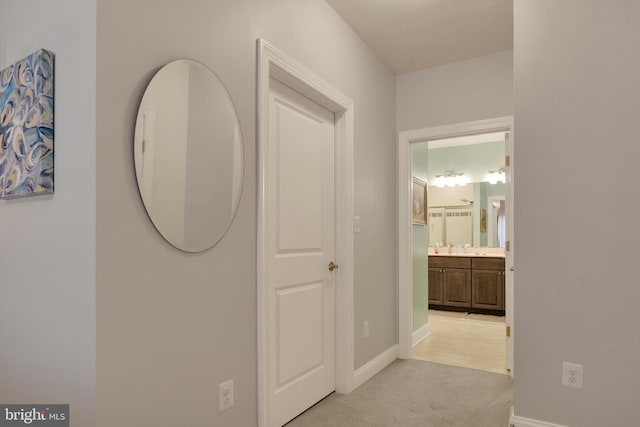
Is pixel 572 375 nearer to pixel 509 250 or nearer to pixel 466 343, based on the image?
pixel 509 250

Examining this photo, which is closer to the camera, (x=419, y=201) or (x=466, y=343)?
(x=466, y=343)

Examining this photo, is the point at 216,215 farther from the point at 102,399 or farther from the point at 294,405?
the point at 294,405

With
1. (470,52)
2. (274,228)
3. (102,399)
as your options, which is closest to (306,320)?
(274,228)

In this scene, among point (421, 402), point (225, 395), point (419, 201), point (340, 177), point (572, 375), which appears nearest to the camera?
point (225, 395)

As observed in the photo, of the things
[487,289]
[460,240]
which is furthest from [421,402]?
[460,240]

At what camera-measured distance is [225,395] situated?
185 centimetres

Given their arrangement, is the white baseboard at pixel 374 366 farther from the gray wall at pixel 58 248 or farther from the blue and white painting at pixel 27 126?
the blue and white painting at pixel 27 126

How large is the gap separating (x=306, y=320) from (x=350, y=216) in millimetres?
805

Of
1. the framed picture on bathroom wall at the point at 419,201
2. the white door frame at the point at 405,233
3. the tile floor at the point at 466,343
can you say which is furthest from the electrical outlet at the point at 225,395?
the framed picture on bathroom wall at the point at 419,201

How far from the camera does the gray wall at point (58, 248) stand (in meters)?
1.38

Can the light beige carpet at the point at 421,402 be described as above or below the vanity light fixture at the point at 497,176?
below

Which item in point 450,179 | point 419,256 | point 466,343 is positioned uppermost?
point 450,179

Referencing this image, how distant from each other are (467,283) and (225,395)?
465 centimetres

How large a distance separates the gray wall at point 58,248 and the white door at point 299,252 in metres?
0.94
